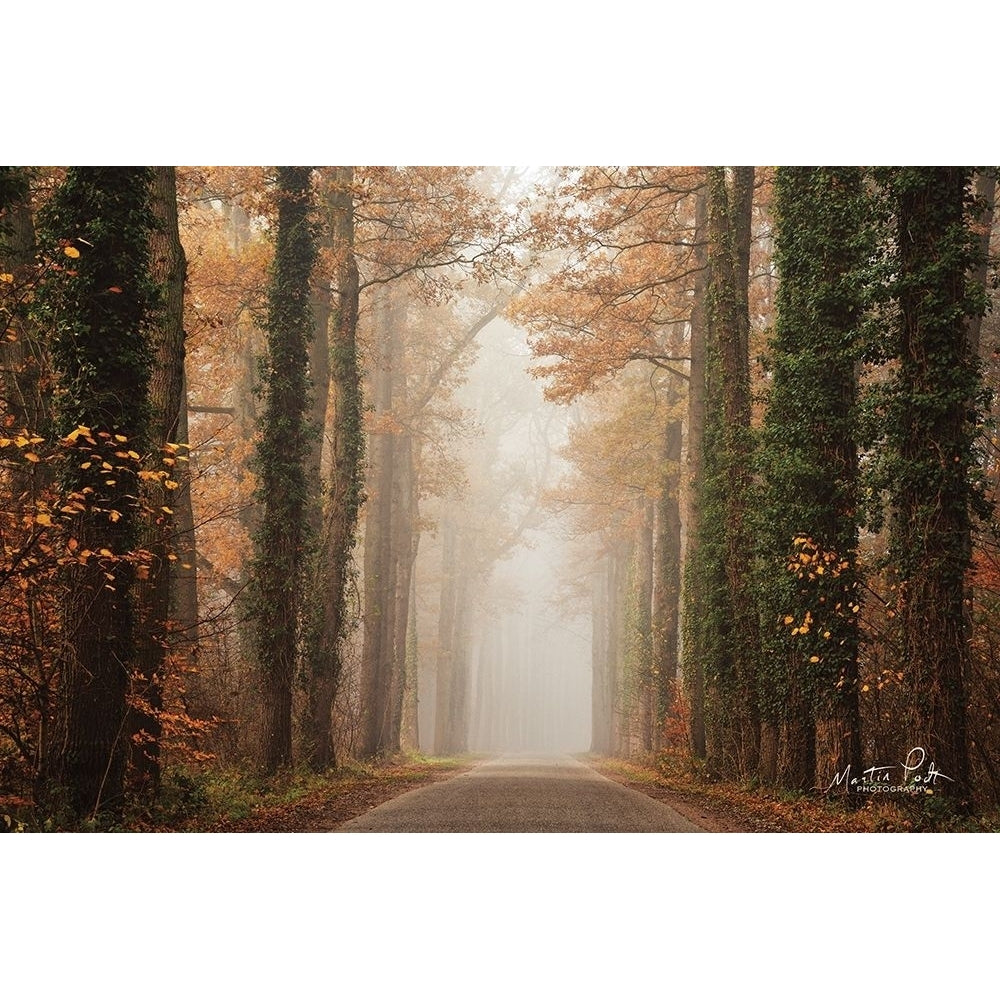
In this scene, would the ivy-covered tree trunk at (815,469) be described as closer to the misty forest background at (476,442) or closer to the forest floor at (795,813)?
the misty forest background at (476,442)

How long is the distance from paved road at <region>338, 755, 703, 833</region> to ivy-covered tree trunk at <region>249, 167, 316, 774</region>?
2.03m

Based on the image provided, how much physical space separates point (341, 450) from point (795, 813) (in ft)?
27.4

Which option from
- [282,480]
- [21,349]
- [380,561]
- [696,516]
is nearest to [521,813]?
[282,480]

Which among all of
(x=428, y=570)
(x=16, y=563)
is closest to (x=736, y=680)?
(x=16, y=563)

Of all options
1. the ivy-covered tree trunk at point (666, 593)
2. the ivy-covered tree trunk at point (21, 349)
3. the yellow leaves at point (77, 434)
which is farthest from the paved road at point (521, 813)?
the ivy-covered tree trunk at point (666, 593)

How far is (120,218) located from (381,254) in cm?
799

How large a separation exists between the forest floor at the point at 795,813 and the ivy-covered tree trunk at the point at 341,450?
4865 mm

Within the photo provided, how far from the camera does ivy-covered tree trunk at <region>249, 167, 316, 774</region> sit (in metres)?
11.9

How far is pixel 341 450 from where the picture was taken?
1497 cm

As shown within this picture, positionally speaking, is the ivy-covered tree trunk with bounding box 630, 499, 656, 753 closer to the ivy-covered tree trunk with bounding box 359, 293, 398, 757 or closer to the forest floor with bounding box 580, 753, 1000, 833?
the ivy-covered tree trunk with bounding box 359, 293, 398, 757

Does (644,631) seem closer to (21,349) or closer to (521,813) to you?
(521,813)

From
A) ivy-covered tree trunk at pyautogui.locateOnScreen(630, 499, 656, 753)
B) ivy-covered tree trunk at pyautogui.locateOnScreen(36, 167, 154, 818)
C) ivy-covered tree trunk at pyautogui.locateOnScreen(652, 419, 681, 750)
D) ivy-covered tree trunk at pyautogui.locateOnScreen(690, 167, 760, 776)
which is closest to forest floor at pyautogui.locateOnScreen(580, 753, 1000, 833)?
ivy-covered tree trunk at pyautogui.locateOnScreen(690, 167, 760, 776)

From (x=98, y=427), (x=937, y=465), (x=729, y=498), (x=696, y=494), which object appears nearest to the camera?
(x=98, y=427)

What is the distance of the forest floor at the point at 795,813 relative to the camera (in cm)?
852
